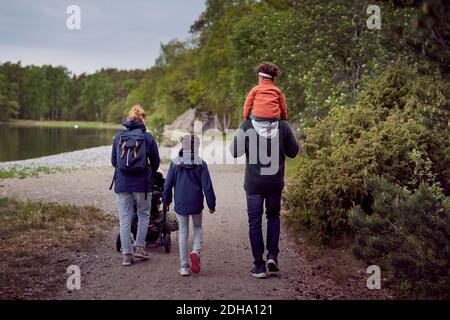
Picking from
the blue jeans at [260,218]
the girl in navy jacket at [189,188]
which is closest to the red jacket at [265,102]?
the girl in navy jacket at [189,188]

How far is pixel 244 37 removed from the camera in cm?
2517

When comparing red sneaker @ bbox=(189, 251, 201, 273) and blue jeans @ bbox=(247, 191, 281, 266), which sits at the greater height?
blue jeans @ bbox=(247, 191, 281, 266)

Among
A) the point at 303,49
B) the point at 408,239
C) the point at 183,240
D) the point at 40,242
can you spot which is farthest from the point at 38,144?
the point at 408,239

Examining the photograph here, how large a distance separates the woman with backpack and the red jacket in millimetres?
1496

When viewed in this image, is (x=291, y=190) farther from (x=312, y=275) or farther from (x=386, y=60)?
(x=386, y=60)

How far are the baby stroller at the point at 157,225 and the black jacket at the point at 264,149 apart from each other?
1963mm

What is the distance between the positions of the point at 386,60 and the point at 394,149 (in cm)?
774

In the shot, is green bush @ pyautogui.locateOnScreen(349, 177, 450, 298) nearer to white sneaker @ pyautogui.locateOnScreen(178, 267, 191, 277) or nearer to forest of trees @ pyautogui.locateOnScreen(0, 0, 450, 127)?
forest of trees @ pyautogui.locateOnScreen(0, 0, 450, 127)

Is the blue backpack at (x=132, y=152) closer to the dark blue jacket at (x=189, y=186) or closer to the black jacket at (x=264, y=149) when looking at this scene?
the dark blue jacket at (x=189, y=186)

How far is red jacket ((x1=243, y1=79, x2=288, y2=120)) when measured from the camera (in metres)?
5.98

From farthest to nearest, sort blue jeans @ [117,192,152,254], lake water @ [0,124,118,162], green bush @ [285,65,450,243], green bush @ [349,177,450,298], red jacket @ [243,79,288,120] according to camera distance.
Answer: lake water @ [0,124,118,162]
green bush @ [285,65,450,243]
blue jeans @ [117,192,152,254]
red jacket @ [243,79,288,120]
green bush @ [349,177,450,298]

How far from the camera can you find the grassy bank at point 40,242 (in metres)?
6.02

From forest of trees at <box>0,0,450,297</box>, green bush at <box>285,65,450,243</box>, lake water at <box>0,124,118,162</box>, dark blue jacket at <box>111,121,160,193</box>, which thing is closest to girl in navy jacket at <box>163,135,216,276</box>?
dark blue jacket at <box>111,121,160,193</box>
